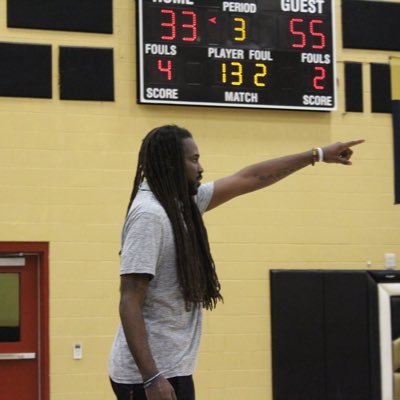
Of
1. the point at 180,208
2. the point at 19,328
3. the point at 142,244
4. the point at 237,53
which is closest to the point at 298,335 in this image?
the point at 19,328

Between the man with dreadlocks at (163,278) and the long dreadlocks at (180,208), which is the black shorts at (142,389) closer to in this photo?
the man with dreadlocks at (163,278)

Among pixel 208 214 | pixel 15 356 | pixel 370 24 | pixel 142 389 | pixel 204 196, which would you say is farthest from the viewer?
pixel 370 24

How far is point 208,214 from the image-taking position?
7.90 m

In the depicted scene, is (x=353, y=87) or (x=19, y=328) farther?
(x=353, y=87)

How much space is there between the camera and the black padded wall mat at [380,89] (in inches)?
329

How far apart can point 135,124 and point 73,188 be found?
0.79m

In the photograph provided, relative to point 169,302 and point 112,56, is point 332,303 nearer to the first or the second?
point 112,56

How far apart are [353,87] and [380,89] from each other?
0.28m

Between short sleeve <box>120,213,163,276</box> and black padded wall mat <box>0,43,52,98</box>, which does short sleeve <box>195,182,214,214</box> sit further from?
black padded wall mat <box>0,43,52,98</box>

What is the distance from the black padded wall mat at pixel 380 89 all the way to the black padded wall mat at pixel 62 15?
2.57 metres

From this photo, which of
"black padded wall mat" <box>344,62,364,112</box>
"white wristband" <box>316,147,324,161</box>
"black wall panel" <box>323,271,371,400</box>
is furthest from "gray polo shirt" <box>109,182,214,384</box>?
"black padded wall mat" <box>344,62,364,112</box>

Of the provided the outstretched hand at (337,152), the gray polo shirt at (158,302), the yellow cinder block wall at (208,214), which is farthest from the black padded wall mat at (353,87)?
the gray polo shirt at (158,302)

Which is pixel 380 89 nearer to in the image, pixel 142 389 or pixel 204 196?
pixel 204 196

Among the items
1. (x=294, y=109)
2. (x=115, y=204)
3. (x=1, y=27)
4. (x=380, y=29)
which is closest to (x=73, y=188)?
(x=115, y=204)
